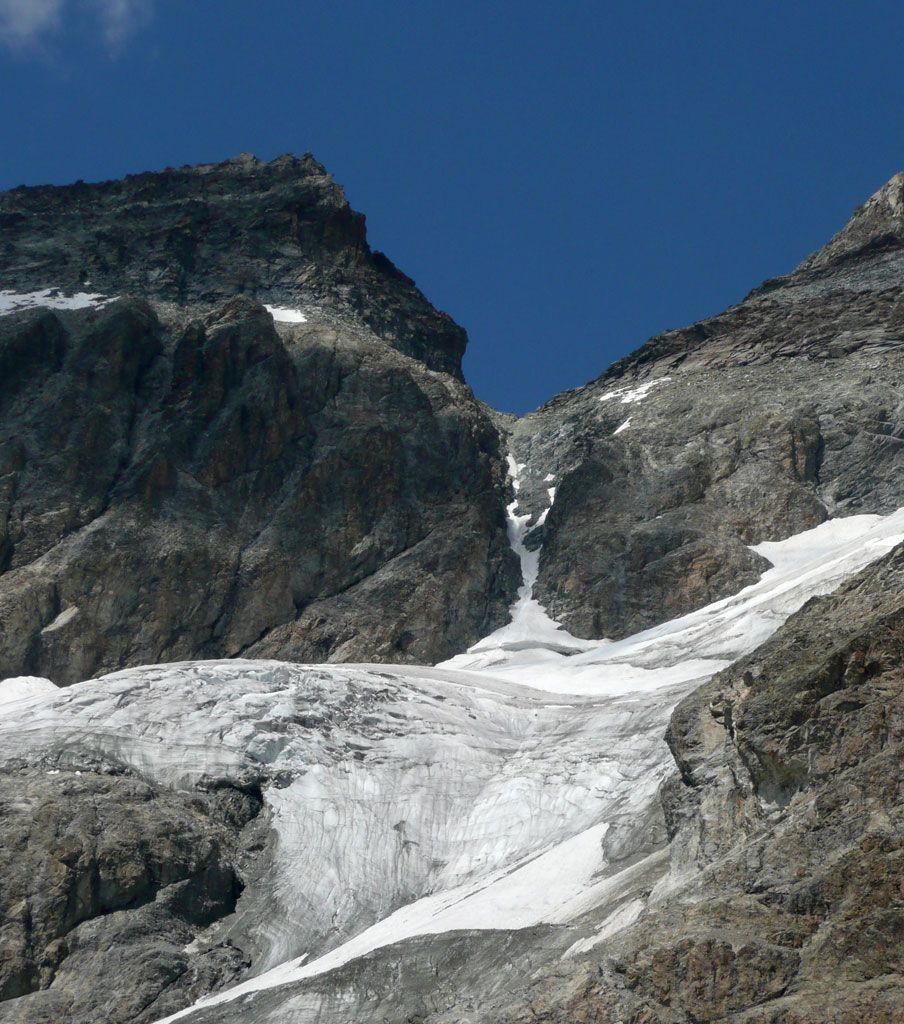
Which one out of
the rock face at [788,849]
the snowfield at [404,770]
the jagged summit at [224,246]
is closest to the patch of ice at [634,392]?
the jagged summit at [224,246]

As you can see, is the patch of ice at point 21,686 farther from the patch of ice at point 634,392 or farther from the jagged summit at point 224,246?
the patch of ice at point 634,392

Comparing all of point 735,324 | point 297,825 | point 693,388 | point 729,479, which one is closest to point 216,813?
point 297,825

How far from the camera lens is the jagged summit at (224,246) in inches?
3784

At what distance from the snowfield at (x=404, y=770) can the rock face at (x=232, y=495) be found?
58.5 ft

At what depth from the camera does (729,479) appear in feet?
265

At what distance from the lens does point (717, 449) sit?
83312 millimetres

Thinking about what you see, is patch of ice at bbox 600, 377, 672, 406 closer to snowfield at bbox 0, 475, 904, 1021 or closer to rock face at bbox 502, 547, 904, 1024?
snowfield at bbox 0, 475, 904, 1021

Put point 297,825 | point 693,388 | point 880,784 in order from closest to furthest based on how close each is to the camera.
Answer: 1. point 880,784
2. point 297,825
3. point 693,388

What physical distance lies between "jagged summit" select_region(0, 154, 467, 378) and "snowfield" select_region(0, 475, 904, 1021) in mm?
46372

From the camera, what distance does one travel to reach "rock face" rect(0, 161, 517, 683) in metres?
70.1

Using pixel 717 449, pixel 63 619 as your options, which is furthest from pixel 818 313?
pixel 63 619

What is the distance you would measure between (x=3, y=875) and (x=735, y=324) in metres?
70.8

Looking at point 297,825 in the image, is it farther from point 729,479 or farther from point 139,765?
point 729,479

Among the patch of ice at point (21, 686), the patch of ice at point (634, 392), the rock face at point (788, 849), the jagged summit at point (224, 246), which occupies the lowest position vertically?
the rock face at point (788, 849)
